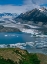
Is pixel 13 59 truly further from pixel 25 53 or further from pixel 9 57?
pixel 25 53

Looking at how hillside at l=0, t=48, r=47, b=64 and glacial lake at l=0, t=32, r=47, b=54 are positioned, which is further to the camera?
glacial lake at l=0, t=32, r=47, b=54

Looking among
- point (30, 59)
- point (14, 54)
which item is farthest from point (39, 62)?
point (14, 54)

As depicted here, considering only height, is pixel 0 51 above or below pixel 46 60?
above

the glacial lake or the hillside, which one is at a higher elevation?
the hillside

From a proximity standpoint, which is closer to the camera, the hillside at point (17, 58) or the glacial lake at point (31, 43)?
the hillside at point (17, 58)

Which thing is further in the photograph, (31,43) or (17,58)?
(31,43)

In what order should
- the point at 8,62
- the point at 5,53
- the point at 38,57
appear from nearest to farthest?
the point at 8,62 < the point at 5,53 < the point at 38,57

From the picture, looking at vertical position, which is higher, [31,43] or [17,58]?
[17,58]

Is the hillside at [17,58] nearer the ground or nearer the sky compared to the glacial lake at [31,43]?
nearer the sky
